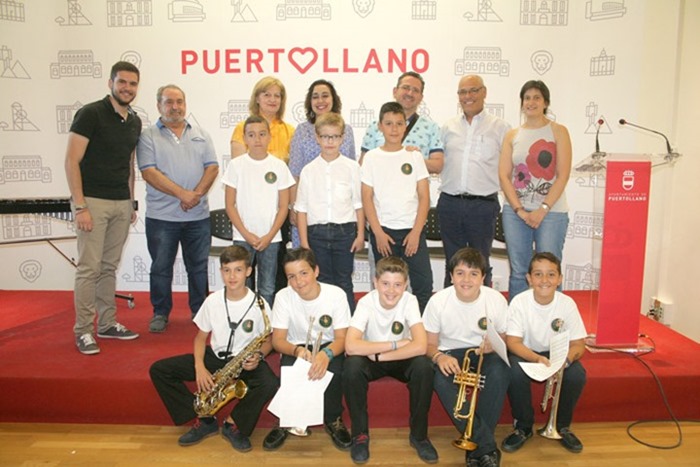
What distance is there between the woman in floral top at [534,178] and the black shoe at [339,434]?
1.51m

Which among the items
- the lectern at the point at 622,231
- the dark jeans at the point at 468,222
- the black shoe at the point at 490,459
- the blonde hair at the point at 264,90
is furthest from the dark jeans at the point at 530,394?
the blonde hair at the point at 264,90

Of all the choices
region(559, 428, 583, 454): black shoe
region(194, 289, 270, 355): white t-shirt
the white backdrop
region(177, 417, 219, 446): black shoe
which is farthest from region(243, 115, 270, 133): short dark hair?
region(559, 428, 583, 454): black shoe

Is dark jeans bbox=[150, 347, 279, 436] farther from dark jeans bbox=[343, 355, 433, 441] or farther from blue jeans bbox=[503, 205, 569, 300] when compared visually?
blue jeans bbox=[503, 205, 569, 300]

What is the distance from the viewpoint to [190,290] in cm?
407

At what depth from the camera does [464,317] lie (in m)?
2.97

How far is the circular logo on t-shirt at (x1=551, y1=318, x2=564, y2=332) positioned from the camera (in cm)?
297

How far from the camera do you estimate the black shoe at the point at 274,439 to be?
9.39ft

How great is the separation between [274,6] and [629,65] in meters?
3.38

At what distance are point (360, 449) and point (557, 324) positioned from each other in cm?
128

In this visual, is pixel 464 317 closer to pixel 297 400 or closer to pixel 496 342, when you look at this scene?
pixel 496 342

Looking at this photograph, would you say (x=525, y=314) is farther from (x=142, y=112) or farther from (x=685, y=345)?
(x=142, y=112)

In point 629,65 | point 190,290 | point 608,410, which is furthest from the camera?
point 629,65

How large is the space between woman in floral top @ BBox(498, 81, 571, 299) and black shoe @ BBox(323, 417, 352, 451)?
59.5 inches

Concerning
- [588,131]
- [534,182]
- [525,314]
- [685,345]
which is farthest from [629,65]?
[525,314]
